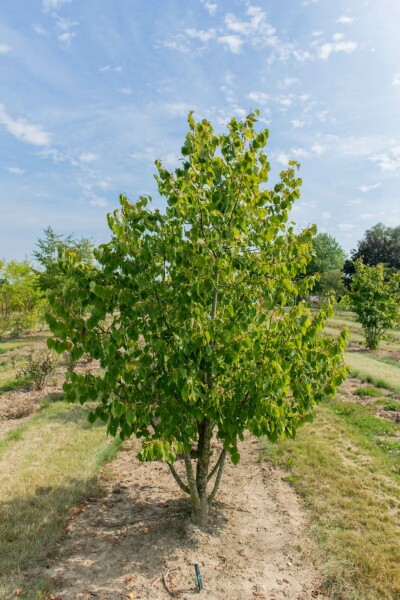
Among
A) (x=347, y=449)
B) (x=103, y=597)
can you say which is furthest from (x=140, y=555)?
(x=347, y=449)

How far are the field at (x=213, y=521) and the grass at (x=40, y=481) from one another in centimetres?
2

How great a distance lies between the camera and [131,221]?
15.5ft

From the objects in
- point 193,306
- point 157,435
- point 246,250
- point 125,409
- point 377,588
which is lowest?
point 377,588

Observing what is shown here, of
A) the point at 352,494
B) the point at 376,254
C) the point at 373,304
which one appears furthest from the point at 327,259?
the point at 352,494

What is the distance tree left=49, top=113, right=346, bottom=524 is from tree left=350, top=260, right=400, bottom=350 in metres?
22.1

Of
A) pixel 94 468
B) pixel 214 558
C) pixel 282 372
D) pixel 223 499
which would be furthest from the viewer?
pixel 94 468

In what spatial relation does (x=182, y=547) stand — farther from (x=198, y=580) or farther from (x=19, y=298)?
(x=19, y=298)

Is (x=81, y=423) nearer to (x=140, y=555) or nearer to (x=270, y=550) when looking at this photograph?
(x=140, y=555)

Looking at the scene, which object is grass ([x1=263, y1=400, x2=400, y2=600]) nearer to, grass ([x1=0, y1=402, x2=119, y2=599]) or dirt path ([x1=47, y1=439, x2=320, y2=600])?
dirt path ([x1=47, y1=439, x2=320, y2=600])

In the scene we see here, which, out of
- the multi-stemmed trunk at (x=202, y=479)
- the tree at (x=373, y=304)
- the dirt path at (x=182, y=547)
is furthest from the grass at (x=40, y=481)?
the tree at (x=373, y=304)

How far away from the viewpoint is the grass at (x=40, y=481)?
5066 millimetres

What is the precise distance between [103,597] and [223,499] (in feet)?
8.70

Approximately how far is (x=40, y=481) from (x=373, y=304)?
2329 centimetres

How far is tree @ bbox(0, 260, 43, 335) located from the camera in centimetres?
3161
